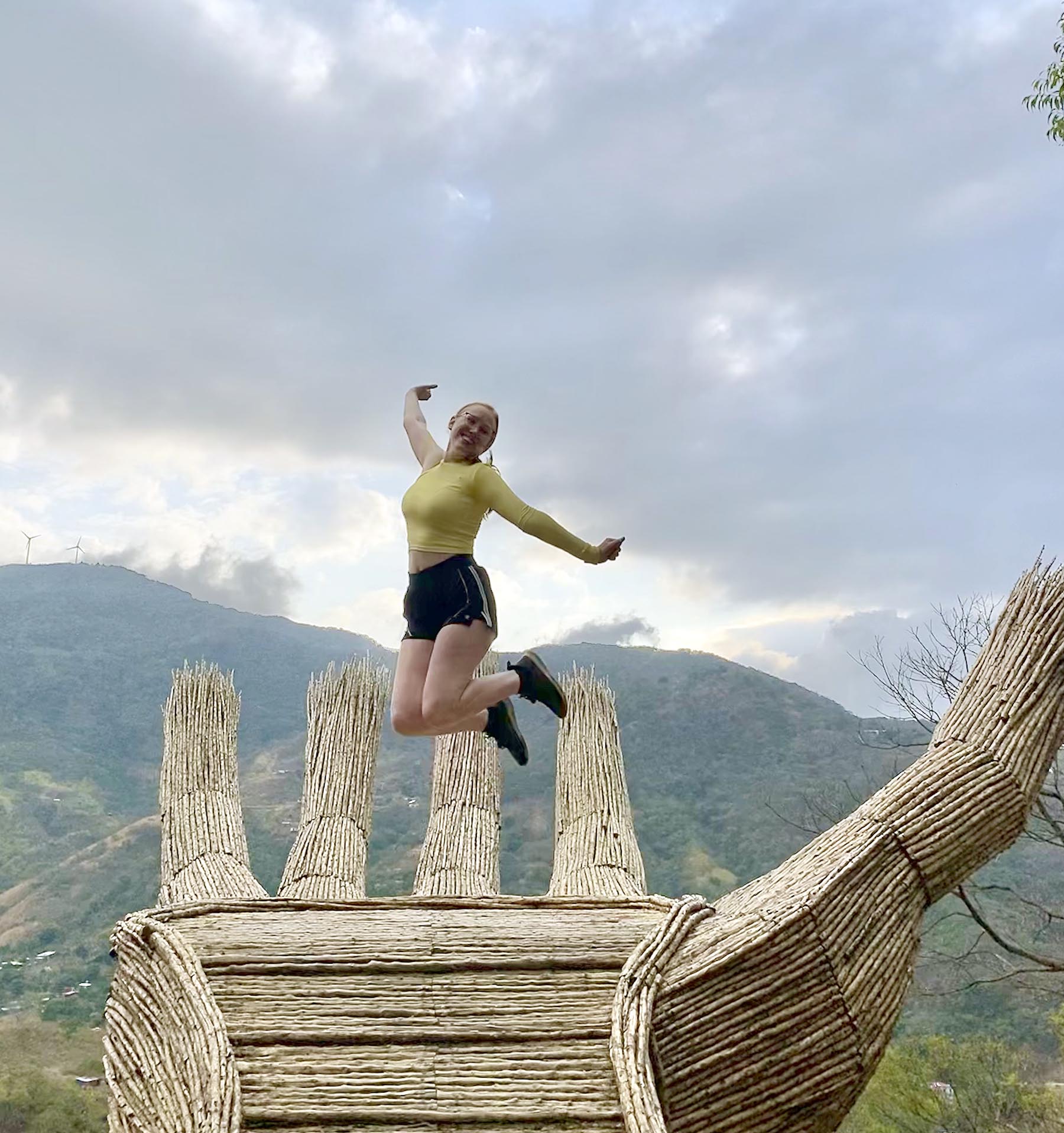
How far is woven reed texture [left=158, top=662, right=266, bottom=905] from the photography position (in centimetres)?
606

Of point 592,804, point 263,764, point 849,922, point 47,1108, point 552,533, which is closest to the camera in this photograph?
point 849,922

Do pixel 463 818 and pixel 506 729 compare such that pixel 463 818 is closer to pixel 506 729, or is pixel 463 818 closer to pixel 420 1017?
pixel 506 729

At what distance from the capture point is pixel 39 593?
105 ft

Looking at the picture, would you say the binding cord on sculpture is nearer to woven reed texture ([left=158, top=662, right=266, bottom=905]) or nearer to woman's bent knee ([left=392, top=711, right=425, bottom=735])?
woman's bent knee ([left=392, top=711, right=425, bottom=735])

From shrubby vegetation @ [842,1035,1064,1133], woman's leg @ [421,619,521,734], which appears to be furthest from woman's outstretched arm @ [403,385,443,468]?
shrubby vegetation @ [842,1035,1064,1133]

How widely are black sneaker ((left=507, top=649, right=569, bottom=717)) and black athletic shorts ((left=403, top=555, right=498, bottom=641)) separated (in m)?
0.36

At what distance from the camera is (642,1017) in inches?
147

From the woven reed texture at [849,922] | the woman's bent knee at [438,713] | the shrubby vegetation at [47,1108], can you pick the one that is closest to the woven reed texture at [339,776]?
the woman's bent knee at [438,713]

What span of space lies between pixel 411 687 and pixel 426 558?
2.07 ft

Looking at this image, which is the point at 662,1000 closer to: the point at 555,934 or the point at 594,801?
the point at 555,934

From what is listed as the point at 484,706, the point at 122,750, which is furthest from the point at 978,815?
the point at 122,750

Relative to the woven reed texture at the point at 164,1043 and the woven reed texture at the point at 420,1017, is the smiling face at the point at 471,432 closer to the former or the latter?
the woven reed texture at the point at 420,1017

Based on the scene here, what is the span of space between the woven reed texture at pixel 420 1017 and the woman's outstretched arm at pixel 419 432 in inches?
89.0

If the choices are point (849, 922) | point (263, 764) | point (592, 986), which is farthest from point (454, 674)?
point (263, 764)
